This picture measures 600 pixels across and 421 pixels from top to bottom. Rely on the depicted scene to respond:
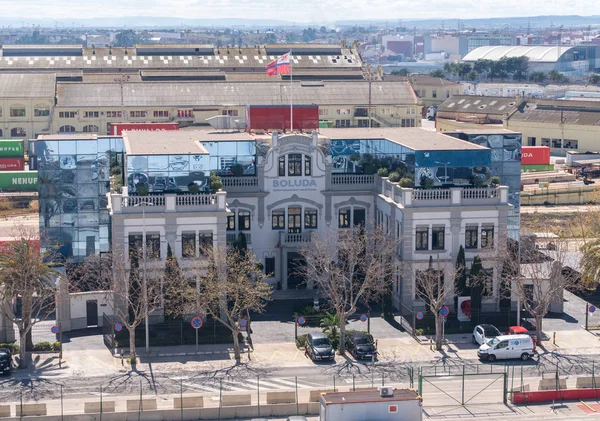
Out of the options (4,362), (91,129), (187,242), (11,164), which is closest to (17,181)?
(11,164)

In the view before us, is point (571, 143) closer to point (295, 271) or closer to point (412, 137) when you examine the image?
point (412, 137)

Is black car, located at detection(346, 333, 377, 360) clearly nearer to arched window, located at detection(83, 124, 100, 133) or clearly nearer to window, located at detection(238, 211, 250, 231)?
window, located at detection(238, 211, 250, 231)

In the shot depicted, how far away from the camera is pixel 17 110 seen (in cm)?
18112

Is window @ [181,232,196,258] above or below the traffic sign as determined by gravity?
above

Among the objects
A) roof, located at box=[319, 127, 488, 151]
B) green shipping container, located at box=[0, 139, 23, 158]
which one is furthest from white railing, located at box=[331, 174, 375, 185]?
green shipping container, located at box=[0, 139, 23, 158]

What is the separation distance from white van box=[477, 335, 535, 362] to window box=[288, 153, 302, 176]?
23.1 meters

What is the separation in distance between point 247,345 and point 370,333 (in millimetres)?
8657

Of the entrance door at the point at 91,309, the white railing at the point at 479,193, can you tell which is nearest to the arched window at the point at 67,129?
the entrance door at the point at 91,309

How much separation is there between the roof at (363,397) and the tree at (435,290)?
15315mm

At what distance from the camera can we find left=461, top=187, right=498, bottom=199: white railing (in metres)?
83.7

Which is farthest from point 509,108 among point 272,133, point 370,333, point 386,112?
point 370,333

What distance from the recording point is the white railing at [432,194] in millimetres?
83125

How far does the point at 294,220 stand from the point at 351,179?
5597 millimetres

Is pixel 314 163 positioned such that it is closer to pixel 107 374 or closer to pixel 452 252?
pixel 452 252
